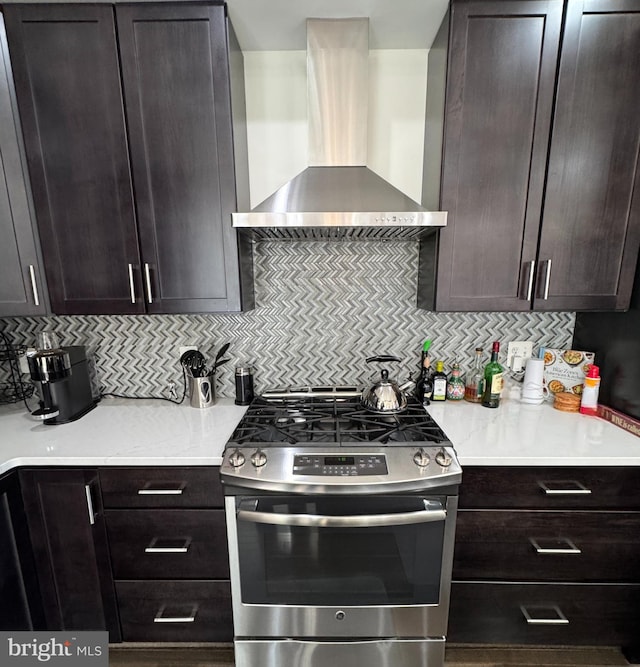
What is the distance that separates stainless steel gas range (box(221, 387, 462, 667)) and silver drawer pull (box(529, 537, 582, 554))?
0.33 metres

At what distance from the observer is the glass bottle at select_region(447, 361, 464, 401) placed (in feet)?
5.25

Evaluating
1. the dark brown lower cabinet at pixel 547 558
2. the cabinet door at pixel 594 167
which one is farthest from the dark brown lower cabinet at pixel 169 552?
the cabinet door at pixel 594 167

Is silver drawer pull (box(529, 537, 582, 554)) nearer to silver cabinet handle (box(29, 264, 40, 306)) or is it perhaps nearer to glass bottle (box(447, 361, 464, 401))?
glass bottle (box(447, 361, 464, 401))

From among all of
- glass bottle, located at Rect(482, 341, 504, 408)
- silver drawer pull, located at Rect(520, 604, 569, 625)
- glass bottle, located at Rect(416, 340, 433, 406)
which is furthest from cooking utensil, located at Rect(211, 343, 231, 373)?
silver drawer pull, located at Rect(520, 604, 569, 625)

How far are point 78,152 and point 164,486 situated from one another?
131cm

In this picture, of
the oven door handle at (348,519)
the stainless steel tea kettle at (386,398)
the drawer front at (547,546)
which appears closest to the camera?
the oven door handle at (348,519)

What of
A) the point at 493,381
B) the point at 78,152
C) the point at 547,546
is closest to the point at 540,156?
the point at 493,381

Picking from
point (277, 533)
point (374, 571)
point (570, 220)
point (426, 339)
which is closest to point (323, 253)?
point (426, 339)

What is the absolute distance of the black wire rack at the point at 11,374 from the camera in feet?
5.38

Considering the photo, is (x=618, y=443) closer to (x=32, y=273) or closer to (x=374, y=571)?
(x=374, y=571)

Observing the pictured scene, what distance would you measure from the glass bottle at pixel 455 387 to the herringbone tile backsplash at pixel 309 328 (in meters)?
0.11

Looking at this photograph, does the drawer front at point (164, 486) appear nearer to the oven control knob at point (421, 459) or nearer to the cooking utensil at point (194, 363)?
the cooking utensil at point (194, 363)

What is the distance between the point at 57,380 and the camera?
1335mm

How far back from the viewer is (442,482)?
1.06 meters
